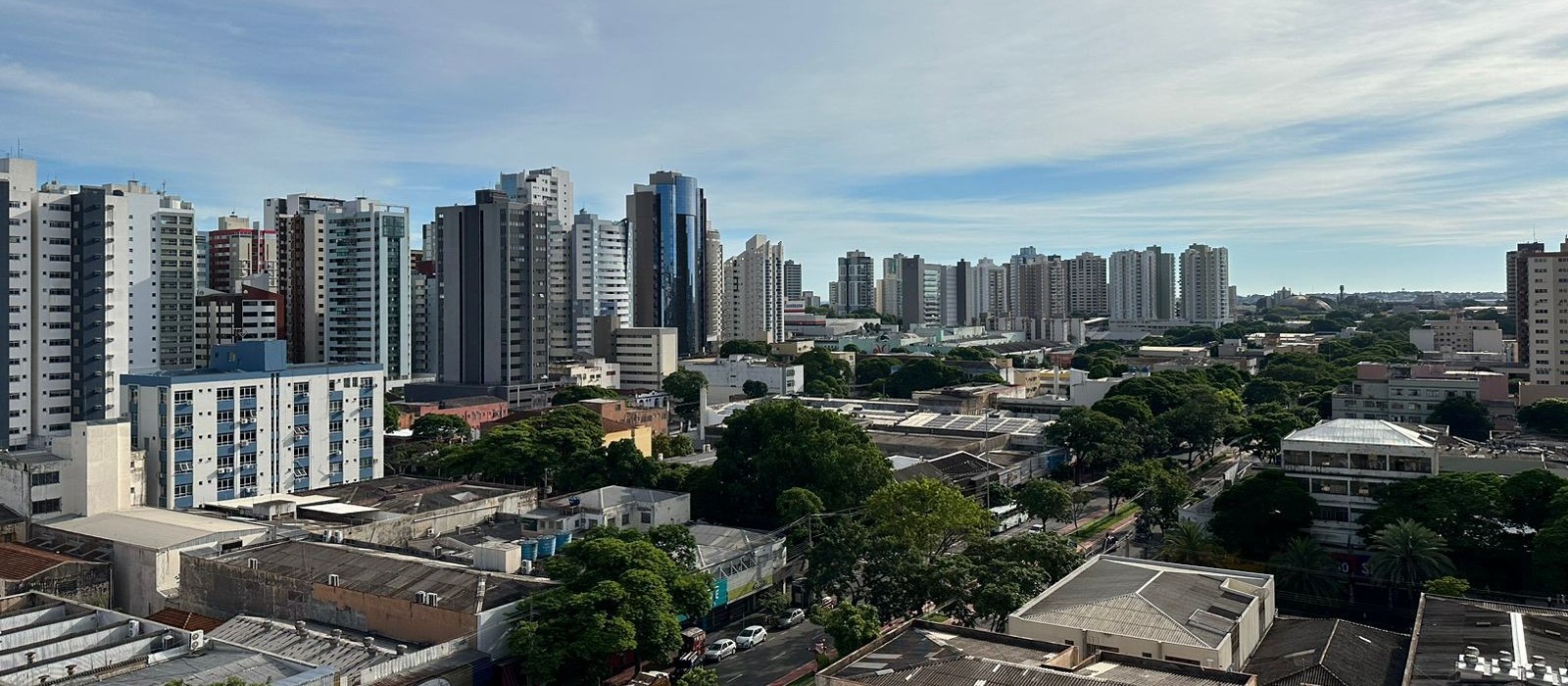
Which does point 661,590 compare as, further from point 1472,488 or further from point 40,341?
point 40,341

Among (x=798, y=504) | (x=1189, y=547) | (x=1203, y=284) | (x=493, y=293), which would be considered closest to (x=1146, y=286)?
(x=1203, y=284)

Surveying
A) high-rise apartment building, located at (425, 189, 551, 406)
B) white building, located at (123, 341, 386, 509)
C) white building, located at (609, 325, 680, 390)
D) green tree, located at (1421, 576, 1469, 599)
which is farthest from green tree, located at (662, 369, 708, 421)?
green tree, located at (1421, 576, 1469, 599)

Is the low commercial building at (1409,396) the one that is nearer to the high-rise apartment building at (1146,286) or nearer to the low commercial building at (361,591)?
the low commercial building at (361,591)

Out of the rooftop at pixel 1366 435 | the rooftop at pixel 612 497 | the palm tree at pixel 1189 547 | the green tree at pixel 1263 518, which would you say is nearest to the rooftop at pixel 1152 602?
the palm tree at pixel 1189 547

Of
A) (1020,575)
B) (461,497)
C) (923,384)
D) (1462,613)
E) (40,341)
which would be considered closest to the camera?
(1462,613)

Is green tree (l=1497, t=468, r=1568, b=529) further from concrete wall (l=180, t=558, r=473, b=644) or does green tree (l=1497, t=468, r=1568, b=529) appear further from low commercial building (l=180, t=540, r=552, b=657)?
concrete wall (l=180, t=558, r=473, b=644)

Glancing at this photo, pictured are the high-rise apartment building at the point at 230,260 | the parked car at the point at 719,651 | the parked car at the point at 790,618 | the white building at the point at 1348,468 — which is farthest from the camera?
the high-rise apartment building at the point at 230,260

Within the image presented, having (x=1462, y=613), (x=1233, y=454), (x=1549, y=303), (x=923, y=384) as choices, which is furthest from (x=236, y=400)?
(x=1549, y=303)
